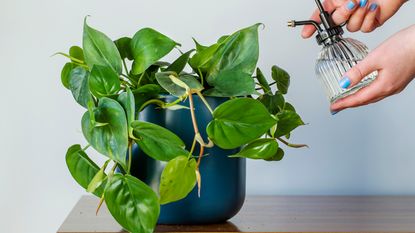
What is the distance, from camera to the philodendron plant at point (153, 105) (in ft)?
3.34

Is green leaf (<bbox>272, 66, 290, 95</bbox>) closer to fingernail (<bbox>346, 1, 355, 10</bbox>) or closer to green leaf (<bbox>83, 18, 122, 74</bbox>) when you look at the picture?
fingernail (<bbox>346, 1, 355, 10</bbox>)

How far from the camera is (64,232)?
1.07 m

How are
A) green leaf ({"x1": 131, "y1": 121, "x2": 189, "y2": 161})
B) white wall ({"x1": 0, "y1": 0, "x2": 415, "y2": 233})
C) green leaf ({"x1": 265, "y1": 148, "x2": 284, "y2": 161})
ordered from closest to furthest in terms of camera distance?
green leaf ({"x1": 131, "y1": 121, "x2": 189, "y2": 161})
green leaf ({"x1": 265, "y1": 148, "x2": 284, "y2": 161})
white wall ({"x1": 0, "y1": 0, "x2": 415, "y2": 233})

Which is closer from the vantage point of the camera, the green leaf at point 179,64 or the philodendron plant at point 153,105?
the philodendron plant at point 153,105

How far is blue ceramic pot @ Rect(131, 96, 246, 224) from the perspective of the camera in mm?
1103

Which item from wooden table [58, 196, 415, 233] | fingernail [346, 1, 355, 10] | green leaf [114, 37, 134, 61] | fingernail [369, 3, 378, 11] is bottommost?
wooden table [58, 196, 415, 233]

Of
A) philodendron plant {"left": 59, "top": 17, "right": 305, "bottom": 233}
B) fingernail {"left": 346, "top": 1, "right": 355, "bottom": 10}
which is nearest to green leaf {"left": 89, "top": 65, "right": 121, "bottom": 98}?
philodendron plant {"left": 59, "top": 17, "right": 305, "bottom": 233}

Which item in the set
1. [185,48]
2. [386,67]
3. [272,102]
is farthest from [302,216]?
[185,48]

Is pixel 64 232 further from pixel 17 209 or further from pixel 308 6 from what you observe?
pixel 308 6

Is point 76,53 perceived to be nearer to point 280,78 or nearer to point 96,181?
point 96,181

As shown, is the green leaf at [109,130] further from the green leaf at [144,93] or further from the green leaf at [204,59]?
the green leaf at [204,59]

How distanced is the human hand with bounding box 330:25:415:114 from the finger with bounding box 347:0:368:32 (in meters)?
0.14

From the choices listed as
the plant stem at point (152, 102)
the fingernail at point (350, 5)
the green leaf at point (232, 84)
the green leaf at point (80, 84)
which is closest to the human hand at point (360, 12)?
the fingernail at point (350, 5)

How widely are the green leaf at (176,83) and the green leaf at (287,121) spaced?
0.18 m
